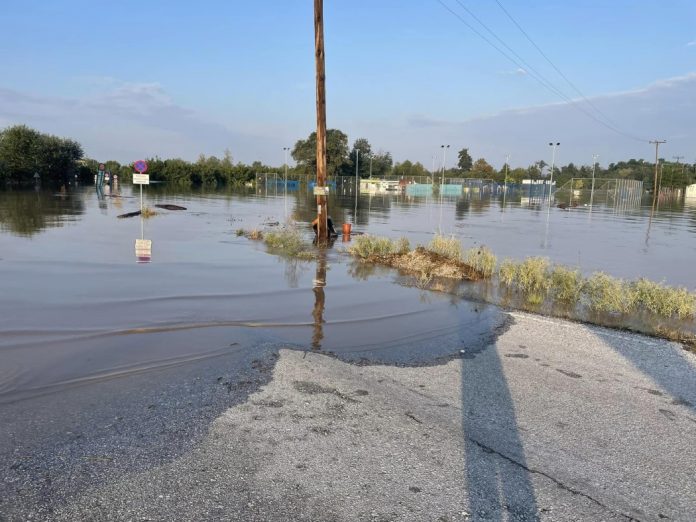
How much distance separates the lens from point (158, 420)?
437cm

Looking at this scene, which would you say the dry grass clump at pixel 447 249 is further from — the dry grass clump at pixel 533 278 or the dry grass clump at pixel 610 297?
the dry grass clump at pixel 610 297

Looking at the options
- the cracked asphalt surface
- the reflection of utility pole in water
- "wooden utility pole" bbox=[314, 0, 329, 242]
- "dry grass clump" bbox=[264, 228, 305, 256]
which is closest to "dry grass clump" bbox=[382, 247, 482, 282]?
the reflection of utility pole in water

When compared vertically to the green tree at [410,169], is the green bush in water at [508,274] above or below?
below

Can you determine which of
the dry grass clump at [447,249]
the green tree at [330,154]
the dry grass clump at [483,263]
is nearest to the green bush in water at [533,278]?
the dry grass clump at [483,263]

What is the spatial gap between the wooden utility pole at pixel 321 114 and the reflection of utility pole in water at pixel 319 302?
3250 mm

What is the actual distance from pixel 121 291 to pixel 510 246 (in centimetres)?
1387

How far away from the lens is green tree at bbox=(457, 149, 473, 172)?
5477 inches

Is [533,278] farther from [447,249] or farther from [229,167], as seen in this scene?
[229,167]

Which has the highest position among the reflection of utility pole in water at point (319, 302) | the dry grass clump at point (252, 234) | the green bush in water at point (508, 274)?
the dry grass clump at point (252, 234)

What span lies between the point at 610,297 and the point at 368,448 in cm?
723

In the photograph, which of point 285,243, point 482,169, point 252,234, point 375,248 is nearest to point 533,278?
point 375,248

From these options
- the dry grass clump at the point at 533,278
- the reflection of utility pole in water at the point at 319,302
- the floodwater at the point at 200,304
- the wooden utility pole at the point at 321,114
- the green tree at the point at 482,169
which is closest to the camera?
the floodwater at the point at 200,304

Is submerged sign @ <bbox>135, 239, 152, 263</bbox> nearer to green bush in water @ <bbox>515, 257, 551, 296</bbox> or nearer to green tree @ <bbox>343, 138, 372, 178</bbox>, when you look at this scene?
green bush in water @ <bbox>515, 257, 551, 296</bbox>

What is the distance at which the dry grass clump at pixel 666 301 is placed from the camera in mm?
9125
